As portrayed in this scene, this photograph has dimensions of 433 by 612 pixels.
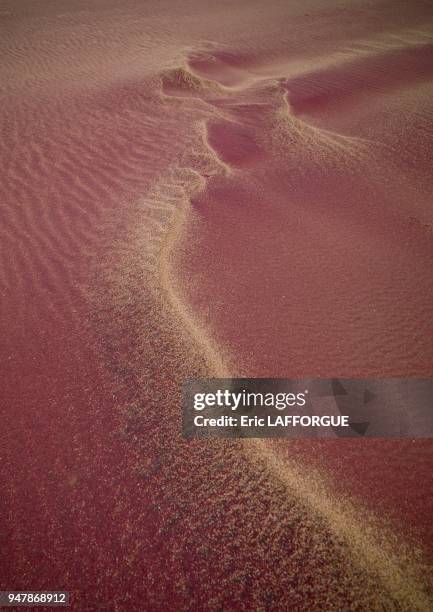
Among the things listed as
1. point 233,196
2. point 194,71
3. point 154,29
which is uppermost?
point 154,29

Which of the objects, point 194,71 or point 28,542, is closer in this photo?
point 28,542

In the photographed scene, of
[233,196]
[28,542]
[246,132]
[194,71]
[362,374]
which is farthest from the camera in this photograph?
[194,71]

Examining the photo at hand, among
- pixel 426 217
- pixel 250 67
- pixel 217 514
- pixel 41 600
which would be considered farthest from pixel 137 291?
pixel 250 67

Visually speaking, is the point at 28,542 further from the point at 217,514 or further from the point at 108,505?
the point at 217,514

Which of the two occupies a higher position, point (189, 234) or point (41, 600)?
point (189, 234)

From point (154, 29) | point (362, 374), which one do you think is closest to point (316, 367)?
point (362, 374)

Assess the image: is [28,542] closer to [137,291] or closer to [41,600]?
[41,600]

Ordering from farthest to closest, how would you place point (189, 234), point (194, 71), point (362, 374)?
point (194, 71)
point (189, 234)
point (362, 374)
